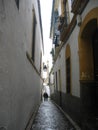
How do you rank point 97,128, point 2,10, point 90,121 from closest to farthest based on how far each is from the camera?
point 2,10 → point 97,128 → point 90,121

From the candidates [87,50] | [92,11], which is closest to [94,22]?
[92,11]

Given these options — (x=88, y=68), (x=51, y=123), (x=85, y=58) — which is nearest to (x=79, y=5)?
(x=85, y=58)

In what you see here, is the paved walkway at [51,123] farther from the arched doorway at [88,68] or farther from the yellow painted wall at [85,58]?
the yellow painted wall at [85,58]

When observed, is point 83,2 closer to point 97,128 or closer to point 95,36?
point 95,36

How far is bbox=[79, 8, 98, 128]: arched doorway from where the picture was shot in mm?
6328

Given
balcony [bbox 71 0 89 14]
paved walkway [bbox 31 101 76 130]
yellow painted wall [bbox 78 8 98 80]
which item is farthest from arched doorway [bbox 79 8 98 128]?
paved walkway [bbox 31 101 76 130]

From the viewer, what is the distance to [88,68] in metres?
6.52

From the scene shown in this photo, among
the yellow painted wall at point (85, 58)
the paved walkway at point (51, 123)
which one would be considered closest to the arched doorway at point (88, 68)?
the yellow painted wall at point (85, 58)

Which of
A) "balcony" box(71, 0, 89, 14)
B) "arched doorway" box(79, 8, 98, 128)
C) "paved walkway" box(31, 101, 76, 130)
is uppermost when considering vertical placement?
"balcony" box(71, 0, 89, 14)

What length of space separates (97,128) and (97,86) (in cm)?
177

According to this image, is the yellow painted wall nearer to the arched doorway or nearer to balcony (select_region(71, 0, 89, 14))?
the arched doorway

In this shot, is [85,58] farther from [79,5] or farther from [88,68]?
[79,5]

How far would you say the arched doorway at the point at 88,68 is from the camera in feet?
20.8

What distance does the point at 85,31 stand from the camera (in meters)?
6.37
